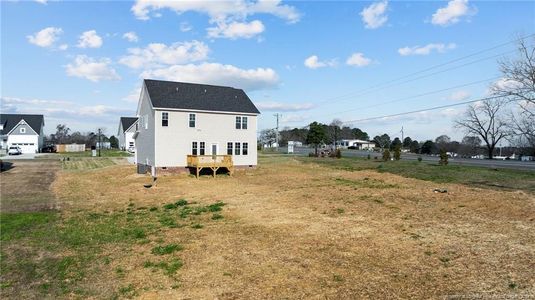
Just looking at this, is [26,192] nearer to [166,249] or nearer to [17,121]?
[166,249]

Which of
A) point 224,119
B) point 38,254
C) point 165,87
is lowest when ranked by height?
point 38,254

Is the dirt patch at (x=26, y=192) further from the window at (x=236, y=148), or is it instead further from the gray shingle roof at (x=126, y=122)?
the gray shingle roof at (x=126, y=122)

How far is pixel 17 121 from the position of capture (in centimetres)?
7331

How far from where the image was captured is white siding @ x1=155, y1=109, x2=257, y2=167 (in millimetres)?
30938

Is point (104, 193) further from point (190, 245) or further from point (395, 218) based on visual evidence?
point (395, 218)

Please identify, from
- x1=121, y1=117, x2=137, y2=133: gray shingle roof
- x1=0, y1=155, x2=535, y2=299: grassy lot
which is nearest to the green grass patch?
x1=0, y1=155, x2=535, y2=299: grassy lot

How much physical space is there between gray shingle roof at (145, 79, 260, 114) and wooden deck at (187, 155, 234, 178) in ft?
14.4

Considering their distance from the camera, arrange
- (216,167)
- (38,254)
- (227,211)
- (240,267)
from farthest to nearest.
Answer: (216,167) → (227,211) → (38,254) → (240,267)

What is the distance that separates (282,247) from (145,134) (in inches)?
1054

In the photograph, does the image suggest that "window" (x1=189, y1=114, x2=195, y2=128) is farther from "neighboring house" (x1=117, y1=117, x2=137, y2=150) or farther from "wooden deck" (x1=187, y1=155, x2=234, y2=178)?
"neighboring house" (x1=117, y1=117, x2=137, y2=150)

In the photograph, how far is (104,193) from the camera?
73.4ft

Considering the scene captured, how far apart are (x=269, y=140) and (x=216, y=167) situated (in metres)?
97.4

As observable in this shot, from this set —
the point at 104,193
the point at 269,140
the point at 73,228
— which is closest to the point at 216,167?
the point at 104,193

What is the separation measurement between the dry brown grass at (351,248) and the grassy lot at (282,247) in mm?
36
